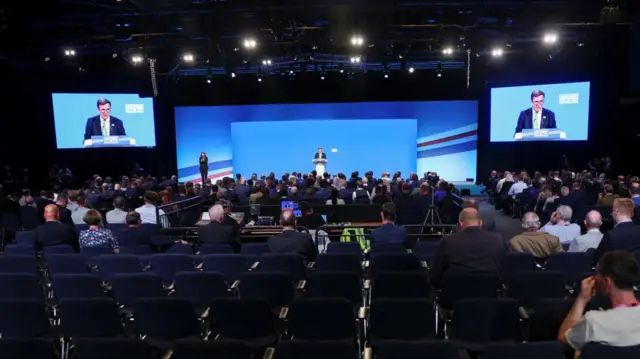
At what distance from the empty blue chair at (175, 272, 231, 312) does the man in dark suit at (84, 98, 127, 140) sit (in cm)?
1481

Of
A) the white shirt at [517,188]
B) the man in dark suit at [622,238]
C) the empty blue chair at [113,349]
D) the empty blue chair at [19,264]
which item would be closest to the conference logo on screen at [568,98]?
the white shirt at [517,188]

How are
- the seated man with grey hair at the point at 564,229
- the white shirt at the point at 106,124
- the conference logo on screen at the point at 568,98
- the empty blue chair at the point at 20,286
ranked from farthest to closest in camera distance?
the white shirt at the point at 106,124 → the conference logo on screen at the point at 568,98 → the seated man with grey hair at the point at 564,229 → the empty blue chair at the point at 20,286

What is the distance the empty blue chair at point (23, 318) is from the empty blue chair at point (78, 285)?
54 cm

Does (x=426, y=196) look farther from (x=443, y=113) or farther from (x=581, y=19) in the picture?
(x=443, y=113)

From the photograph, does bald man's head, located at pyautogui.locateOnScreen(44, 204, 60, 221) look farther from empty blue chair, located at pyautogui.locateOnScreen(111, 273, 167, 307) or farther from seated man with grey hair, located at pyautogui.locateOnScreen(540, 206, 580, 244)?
seated man with grey hair, located at pyautogui.locateOnScreen(540, 206, 580, 244)

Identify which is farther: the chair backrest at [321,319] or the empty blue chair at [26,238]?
the empty blue chair at [26,238]

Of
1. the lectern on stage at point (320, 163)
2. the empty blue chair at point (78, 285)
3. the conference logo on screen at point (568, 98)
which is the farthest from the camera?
the lectern on stage at point (320, 163)

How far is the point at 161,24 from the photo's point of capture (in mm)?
11750

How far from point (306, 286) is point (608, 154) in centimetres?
1524

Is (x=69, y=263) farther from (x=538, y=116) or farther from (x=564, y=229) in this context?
(x=538, y=116)

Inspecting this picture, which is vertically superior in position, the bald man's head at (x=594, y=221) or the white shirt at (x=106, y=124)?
the white shirt at (x=106, y=124)

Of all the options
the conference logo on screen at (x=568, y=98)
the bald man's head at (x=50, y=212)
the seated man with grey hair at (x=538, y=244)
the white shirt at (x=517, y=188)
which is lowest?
the white shirt at (x=517, y=188)

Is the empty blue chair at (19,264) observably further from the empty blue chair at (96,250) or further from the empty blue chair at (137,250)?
the empty blue chair at (137,250)

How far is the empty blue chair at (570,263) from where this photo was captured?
15.5ft
